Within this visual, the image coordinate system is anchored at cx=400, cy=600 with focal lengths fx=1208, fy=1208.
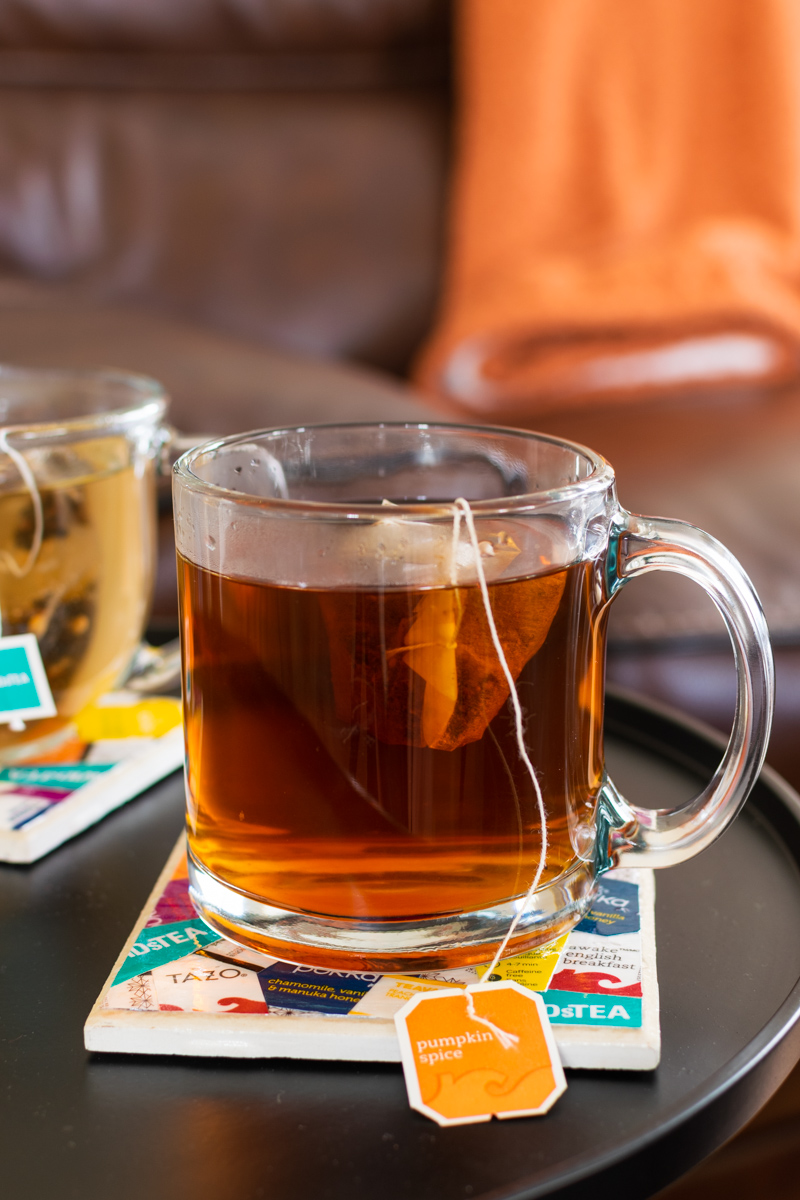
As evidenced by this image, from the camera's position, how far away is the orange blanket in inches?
60.2

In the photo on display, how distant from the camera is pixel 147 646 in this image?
830mm

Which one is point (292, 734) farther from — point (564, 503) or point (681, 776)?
point (681, 776)

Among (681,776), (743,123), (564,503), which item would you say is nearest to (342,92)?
(743,123)

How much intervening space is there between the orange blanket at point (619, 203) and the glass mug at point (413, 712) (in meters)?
1.09

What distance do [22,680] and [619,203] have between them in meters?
1.26

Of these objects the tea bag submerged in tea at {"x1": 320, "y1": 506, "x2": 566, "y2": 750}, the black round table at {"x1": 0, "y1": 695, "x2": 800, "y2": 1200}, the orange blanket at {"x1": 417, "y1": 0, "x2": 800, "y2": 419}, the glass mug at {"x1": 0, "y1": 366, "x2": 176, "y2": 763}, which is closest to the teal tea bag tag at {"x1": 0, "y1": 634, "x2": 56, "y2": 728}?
the glass mug at {"x1": 0, "y1": 366, "x2": 176, "y2": 763}

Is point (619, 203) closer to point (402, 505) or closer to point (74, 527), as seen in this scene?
point (74, 527)

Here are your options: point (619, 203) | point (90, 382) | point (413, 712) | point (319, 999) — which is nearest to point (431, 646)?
point (413, 712)

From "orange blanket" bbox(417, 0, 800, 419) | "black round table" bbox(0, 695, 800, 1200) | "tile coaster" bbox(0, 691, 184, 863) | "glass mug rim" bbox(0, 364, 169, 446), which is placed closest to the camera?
"black round table" bbox(0, 695, 800, 1200)

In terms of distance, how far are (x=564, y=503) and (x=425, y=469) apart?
13 centimetres

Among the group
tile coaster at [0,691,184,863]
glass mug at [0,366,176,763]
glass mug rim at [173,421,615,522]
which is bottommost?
tile coaster at [0,691,184,863]

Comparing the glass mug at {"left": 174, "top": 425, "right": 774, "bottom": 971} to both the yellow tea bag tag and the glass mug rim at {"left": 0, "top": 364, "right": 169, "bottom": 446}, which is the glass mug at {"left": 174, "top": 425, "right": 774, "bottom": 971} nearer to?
the yellow tea bag tag

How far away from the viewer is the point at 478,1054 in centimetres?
41

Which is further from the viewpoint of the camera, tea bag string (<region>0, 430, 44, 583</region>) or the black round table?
tea bag string (<region>0, 430, 44, 583</region>)
